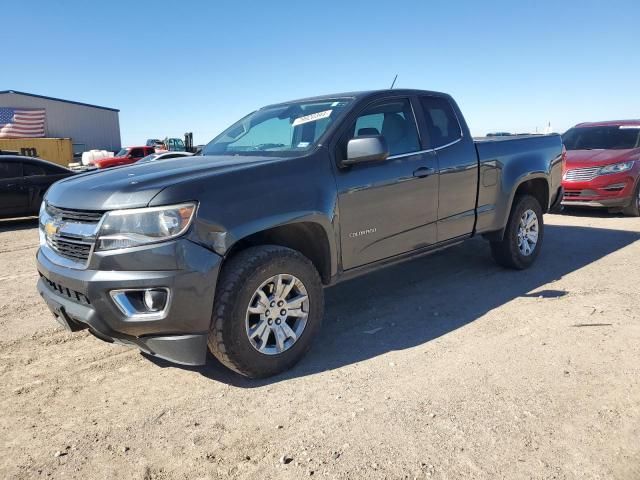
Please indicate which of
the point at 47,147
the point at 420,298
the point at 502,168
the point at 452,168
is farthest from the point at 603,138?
the point at 47,147

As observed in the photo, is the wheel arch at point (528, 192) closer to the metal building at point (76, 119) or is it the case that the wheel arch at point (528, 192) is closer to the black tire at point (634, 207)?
the black tire at point (634, 207)

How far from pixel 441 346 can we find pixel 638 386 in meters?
1.21

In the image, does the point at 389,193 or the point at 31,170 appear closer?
the point at 389,193

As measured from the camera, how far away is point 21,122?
43719 mm

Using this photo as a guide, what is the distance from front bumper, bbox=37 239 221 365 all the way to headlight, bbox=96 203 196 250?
53mm

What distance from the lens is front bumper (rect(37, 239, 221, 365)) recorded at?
108 inches

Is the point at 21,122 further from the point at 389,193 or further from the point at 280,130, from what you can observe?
the point at 389,193

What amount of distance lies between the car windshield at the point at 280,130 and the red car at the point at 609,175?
19.9 feet

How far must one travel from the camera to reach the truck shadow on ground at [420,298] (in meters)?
3.57

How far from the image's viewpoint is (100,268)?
279 centimetres

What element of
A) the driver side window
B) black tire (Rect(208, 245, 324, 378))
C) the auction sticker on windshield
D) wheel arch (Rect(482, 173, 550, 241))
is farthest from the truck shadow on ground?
the auction sticker on windshield

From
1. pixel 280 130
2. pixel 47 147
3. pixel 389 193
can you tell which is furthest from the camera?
pixel 47 147

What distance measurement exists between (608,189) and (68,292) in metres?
8.80

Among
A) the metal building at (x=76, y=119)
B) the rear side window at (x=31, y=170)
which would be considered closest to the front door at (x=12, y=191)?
the rear side window at (x=31, y=170)
